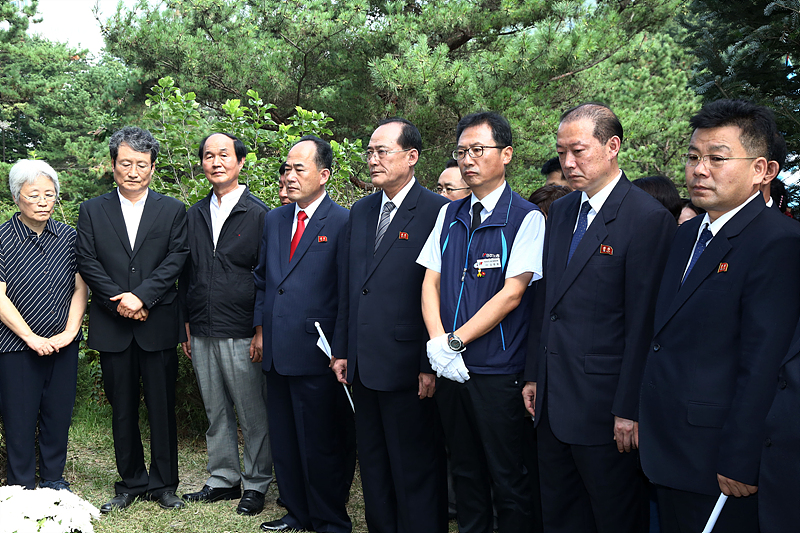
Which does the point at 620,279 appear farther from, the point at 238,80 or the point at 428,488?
the point at 238,80

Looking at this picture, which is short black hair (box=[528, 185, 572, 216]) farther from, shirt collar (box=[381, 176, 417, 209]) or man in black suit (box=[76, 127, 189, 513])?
man in black suit (box=[76, 127, 189, 513])

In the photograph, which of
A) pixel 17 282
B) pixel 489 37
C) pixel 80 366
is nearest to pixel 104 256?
pixel 17 282

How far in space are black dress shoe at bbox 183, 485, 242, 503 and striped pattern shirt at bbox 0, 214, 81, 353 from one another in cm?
134

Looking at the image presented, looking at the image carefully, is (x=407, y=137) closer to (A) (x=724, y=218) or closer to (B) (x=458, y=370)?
(B) (x=458, y=370)

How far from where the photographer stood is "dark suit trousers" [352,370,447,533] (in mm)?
3553

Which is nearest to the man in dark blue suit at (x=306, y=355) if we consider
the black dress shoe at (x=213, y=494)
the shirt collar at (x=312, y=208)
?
the shirt collar at (x=312, y=208)

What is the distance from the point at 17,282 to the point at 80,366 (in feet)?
8.89

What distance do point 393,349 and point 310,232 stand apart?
3.17 ft

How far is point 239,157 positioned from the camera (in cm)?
448

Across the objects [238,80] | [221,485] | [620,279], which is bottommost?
[221,485]

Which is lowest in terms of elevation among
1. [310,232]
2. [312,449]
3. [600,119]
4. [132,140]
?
[312,449]

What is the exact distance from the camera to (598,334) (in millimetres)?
2777

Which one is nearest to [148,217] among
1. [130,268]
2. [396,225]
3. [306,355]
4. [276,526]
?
[130,268]

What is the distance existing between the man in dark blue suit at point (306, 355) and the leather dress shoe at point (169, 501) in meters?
0.64
